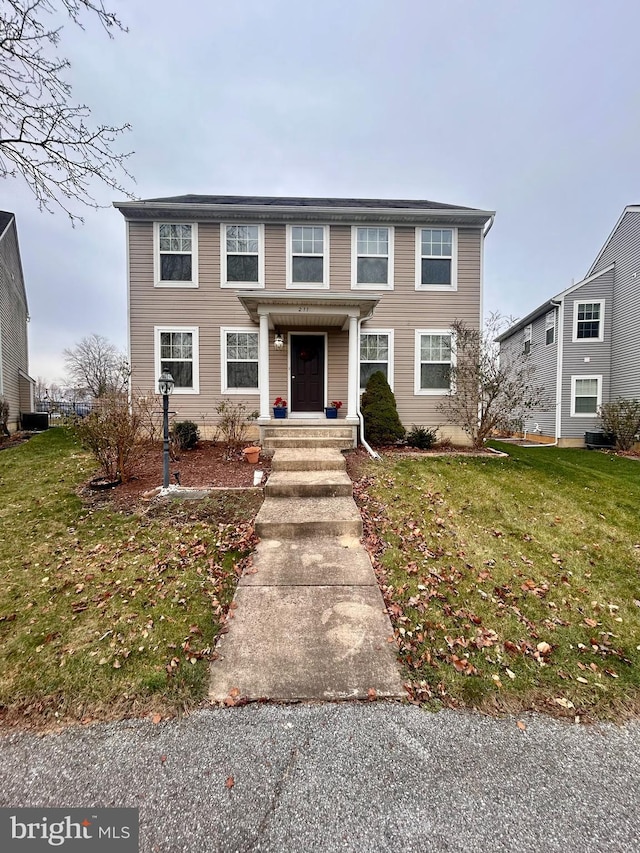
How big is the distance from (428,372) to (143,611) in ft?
29.0

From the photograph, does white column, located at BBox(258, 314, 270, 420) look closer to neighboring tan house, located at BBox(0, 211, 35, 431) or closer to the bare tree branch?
the bare tree branch

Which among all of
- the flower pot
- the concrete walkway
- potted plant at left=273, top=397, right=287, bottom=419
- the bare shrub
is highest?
potted plant at left=273, top=397, right=287, bottom=419

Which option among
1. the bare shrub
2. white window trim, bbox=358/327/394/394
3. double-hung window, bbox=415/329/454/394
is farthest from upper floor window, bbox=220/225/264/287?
the bare shrub

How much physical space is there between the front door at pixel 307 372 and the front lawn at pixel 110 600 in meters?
4.87

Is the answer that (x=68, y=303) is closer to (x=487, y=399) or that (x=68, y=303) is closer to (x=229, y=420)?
(x=229, y=420)

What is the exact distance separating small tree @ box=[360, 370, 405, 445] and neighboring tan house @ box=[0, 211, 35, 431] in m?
12.4

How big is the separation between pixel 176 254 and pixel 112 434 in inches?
242

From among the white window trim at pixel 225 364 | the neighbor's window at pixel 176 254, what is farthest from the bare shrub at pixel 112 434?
the neighbor's window at pixel 176 254

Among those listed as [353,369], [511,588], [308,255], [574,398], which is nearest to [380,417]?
[353,369]

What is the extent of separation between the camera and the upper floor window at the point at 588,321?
45.9 ft

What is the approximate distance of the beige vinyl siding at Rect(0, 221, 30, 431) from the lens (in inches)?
503

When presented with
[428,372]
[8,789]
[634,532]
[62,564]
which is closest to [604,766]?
[8,789]

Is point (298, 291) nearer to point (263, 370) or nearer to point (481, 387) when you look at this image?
point (263, 370)

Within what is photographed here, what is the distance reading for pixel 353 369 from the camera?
7.65 metres
